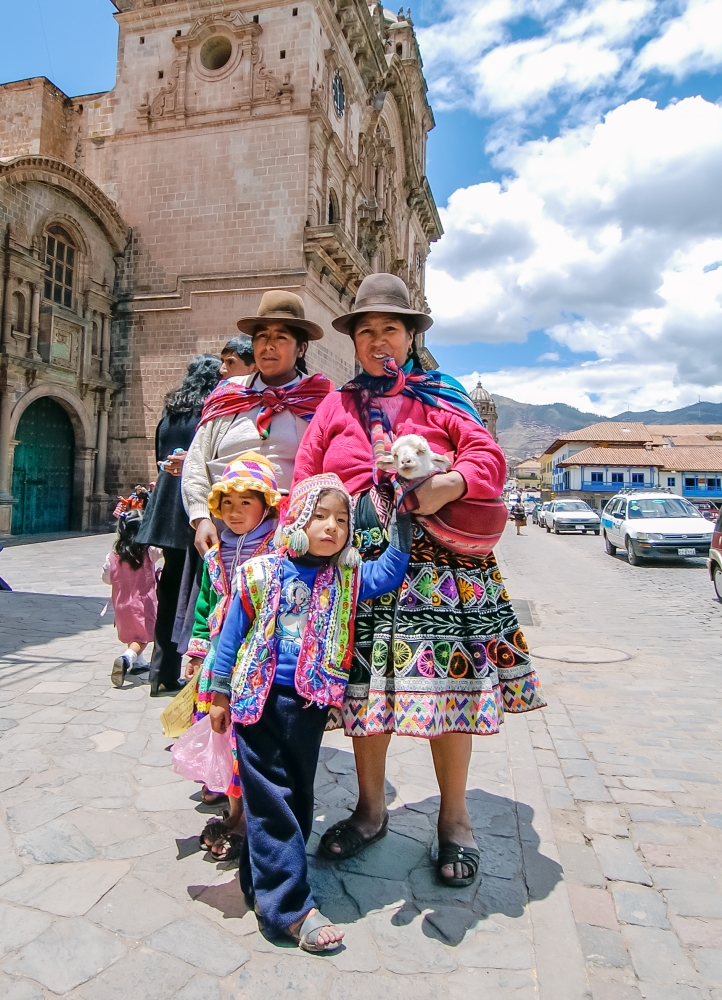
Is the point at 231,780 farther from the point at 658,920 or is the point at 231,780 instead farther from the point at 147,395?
the point at 147,395

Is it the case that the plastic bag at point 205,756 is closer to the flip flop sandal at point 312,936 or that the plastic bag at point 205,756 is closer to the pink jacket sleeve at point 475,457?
the flip flop sandal at point 312,936

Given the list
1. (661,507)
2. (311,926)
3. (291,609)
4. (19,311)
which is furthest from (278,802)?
(19,311)

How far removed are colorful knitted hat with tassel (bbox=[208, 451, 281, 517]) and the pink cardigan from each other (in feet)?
0.38

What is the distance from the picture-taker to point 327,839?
2.64 metres

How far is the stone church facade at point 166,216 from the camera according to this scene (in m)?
18.4

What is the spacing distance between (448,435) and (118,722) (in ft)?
9.73

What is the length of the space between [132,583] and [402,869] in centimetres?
362

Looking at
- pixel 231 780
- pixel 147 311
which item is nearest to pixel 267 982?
pixel 231 780

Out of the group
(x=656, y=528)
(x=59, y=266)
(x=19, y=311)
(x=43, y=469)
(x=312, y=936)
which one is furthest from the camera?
(x=43, y=469)

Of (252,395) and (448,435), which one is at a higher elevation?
(252,395)

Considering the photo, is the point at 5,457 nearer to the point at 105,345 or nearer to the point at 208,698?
the point at 105,345

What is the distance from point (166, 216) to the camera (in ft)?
66.3

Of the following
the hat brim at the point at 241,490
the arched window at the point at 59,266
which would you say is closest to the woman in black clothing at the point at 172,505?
the hat brim at the point at 241,490

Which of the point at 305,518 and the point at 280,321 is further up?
the point at 280,321
